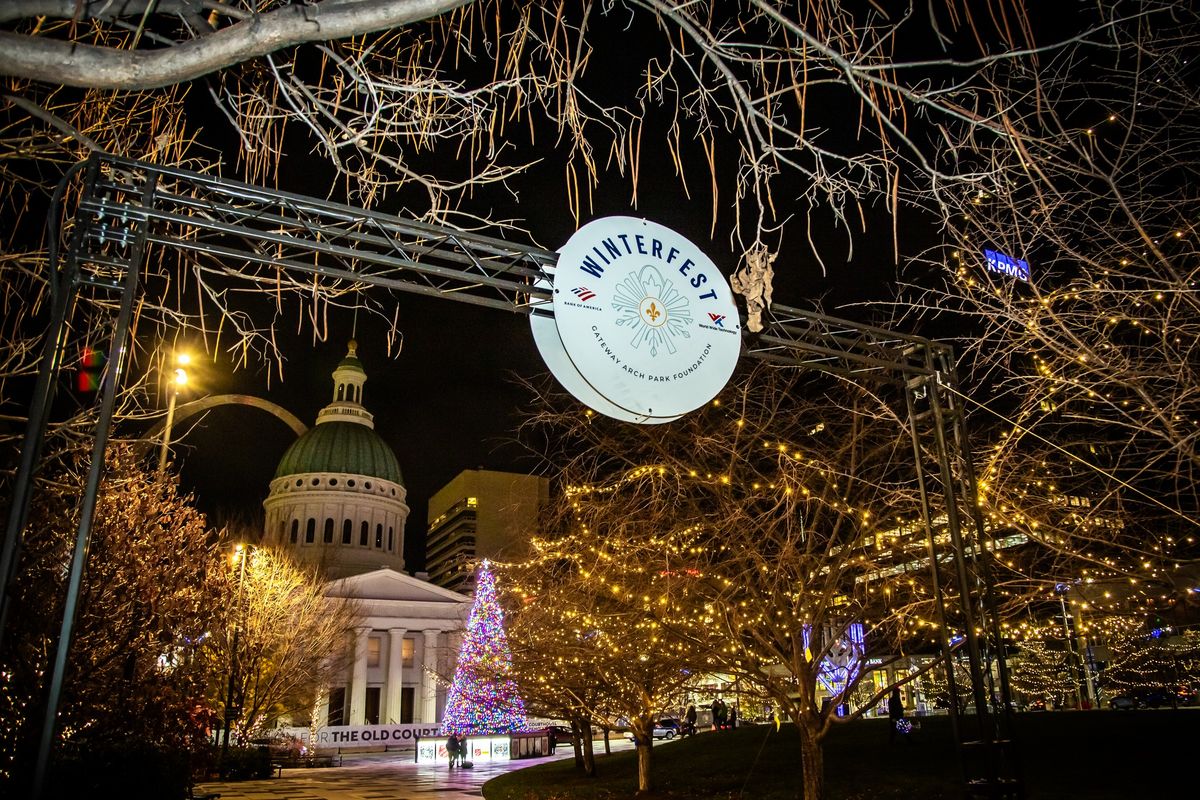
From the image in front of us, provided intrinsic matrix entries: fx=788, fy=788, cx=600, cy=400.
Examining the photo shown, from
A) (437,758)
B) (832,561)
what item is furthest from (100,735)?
(437,758)

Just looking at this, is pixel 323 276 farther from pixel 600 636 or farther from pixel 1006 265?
pixel 600 636

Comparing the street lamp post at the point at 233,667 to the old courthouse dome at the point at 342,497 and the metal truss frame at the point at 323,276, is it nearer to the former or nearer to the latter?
the metal truss frame at the point at 323,276

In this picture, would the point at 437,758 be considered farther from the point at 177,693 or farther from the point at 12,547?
the point at 12,547

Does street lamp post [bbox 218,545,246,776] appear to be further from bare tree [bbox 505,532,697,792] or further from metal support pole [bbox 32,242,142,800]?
metal support pole [bbox 32,242,142,800]

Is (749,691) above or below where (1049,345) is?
below

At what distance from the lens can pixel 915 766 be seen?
666 inches

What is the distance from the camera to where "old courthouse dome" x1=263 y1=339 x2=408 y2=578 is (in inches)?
3221

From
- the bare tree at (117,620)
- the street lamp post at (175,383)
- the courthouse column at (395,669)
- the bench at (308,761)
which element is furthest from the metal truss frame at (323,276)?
the courthouse column at (395,669)

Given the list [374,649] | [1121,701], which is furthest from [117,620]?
[374,649]

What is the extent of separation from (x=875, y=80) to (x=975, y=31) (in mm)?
505

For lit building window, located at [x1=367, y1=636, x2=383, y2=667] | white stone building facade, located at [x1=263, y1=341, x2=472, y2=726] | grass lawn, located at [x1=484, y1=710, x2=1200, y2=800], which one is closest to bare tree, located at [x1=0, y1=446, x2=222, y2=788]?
grass lawn, located at [x1=484, y1=710, x2=1200, y2=800]

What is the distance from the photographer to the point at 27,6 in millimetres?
3535

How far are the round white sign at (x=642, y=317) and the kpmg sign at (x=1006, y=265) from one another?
2722 mm

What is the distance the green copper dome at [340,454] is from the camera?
8575cm
